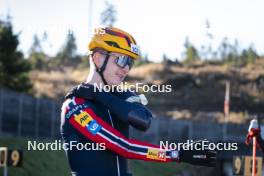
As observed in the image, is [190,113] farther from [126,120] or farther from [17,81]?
[126,120]

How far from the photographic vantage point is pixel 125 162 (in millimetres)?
5504

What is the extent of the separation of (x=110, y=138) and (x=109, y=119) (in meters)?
0.21

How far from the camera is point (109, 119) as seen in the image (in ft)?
18.0

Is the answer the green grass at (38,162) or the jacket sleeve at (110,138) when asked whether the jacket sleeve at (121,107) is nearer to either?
the jacket sleeve at (110,138)

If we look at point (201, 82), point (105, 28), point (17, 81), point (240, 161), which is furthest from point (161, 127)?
point (201, 82)

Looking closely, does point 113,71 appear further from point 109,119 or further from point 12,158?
point 12,158

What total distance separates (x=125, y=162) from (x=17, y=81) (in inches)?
1542

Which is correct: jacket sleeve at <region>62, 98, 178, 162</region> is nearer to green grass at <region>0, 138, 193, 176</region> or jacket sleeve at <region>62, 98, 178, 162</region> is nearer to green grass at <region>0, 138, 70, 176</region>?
green grass at <region>0, 138, 193, 176</region>

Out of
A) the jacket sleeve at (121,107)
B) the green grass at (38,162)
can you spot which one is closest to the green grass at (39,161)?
the green grass at (38,162)

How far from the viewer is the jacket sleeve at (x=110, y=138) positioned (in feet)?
17.3

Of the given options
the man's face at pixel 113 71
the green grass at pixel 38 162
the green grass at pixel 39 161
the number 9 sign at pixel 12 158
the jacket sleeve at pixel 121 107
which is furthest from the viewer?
the green grass at pixel 39 161

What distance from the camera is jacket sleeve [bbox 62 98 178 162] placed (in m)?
5.29

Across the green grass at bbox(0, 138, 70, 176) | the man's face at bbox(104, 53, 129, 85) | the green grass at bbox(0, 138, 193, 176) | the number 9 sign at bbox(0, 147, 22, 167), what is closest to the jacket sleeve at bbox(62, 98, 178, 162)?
the man's face at bbox(104, 53, 129, 85)

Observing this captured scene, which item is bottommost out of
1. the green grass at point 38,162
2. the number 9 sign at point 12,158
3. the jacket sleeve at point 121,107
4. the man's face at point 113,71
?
the green grass at point 38,162
